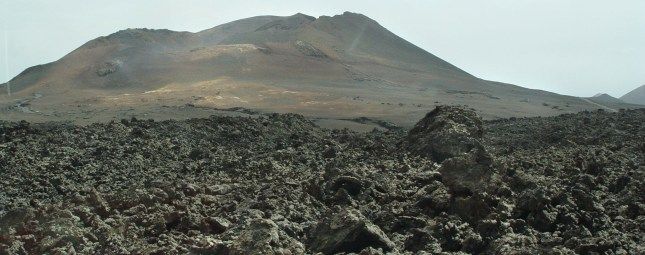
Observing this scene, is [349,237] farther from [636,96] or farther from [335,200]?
[636,96]

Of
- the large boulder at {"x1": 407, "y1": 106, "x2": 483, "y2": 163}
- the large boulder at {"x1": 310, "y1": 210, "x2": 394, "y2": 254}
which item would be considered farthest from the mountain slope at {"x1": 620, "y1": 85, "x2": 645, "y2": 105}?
the large boulder at {"x1": 310, "y1": 210, "x2": 394, "y2": 254}

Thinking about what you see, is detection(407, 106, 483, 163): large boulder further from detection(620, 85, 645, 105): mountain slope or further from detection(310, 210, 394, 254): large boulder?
detection(620, 85, 645, 105): mountain slope

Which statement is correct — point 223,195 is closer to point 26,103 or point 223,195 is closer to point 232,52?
point 26,103

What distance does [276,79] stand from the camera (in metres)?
55.6

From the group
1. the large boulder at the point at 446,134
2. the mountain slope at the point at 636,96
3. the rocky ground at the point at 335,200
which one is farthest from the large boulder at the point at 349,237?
the mountain slope at the point at 636,96

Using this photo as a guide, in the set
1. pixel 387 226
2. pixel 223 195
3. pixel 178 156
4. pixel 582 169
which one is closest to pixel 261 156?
pixel 178 156

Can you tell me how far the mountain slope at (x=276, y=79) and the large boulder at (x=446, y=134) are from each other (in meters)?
16.8

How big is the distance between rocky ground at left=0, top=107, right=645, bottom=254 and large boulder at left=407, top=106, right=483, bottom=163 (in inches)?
1.7

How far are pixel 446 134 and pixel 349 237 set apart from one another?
6.57 m

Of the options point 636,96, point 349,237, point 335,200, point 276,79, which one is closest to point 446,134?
point 335,200

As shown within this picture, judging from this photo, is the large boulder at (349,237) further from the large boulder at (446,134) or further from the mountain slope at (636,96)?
the mountain slope at (636,96)

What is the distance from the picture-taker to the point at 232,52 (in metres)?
64.9

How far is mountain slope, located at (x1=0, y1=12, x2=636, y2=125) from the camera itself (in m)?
40.6

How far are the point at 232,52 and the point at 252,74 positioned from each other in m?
8.94
